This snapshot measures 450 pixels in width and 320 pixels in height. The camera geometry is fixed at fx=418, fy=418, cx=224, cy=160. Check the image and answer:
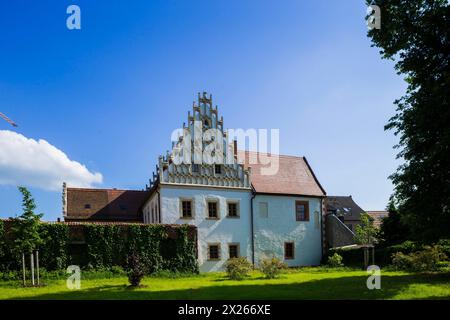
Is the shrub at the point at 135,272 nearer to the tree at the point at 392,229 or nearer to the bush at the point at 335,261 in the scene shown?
the bush at the point at 335,261

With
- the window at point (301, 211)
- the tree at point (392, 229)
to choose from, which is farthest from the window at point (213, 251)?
the tree at point (392, 229)

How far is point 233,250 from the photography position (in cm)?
3288

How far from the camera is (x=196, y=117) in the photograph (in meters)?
33.4

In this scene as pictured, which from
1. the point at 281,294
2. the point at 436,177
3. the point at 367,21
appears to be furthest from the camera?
the point at 367,21

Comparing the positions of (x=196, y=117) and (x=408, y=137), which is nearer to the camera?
(x=408, y=137)

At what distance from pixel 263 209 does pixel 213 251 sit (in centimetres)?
562

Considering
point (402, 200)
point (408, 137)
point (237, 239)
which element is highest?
point (408, 137)

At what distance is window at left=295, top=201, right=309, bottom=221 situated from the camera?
36.3 m

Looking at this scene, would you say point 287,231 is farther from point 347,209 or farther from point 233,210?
point 347,209

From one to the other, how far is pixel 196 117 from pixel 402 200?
1839cm

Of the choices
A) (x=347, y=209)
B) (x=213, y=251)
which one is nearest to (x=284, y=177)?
(x=213, y=251)
